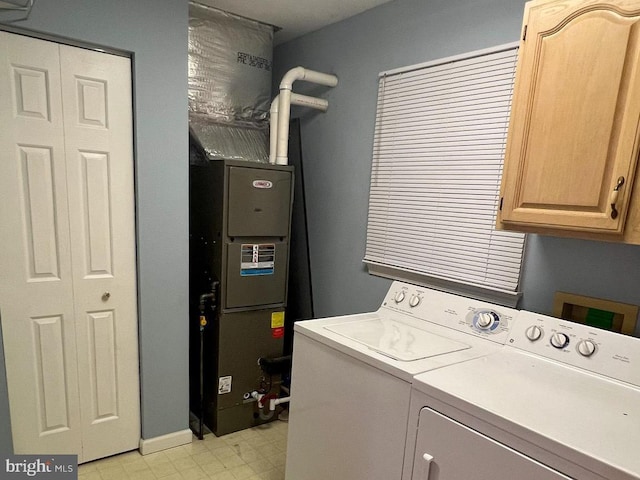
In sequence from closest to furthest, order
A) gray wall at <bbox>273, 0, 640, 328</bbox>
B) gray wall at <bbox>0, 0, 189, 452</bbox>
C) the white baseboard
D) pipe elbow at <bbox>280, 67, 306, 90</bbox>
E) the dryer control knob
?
gray wall at <bbox>273, 0, 640, 328</bbox>, gray wall at <bbox>0, 0, 189, 452</bbox>, the dryer control knob, the white baseboard, pipe elbow at <bbox>280, 67, 306, 90</bbox>

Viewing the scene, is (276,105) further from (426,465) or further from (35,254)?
(426,465)

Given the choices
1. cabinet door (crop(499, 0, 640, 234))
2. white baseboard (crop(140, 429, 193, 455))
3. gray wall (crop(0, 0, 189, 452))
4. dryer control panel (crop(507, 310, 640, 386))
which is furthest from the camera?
white baseboard (crop(140, 429, 193, 455))

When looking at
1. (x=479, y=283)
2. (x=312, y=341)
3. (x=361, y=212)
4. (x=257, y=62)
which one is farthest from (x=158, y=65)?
(x=479, y=283)

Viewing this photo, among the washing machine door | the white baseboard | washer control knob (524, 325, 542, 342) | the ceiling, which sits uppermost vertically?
the ceiling

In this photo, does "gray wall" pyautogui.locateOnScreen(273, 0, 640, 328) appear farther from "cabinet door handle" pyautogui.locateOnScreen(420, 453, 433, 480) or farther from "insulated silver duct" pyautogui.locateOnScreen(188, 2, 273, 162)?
"cabinet door handle" pyautogui.locateOnScreen(420, 453, 433, 480)

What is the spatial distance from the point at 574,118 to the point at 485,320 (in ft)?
2.72

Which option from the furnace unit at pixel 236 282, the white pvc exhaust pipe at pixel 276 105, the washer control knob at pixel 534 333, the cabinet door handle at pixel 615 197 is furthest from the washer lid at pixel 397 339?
the white pvc exhaust pipe at pixel 276 105

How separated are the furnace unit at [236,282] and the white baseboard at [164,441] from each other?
0.14 m

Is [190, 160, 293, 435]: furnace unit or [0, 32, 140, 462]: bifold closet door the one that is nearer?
[0, 32, 140, 462]: bifold closet door

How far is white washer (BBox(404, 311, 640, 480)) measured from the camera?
36.7 inches

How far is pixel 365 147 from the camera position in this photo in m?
2.38

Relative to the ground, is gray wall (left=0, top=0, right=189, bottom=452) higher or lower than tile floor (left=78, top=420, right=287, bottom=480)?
higher

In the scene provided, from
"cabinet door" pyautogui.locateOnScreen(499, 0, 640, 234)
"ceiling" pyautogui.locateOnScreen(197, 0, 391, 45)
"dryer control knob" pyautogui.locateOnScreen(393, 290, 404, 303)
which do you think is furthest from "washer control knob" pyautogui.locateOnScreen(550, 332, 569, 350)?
"ceiling" pyautogui.locateOnScreen(197, 0, 391, 45)

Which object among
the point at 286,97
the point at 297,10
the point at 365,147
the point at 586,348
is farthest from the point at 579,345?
the point at 297,10
